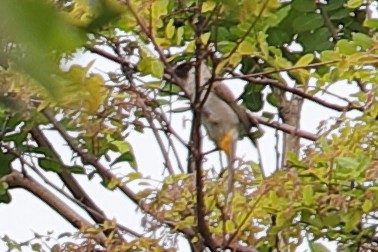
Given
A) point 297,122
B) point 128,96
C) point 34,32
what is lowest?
point 34,32

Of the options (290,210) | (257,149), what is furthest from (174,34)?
(257,149)

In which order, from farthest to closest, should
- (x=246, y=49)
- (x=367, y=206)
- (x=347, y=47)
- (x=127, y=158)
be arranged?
1. (x=127, y=158)
2. (x=347, y=47)
3. (x=367, y=206)
4. (x=246, y=49)

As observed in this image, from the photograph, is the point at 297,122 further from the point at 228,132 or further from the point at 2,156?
the point at 2,156

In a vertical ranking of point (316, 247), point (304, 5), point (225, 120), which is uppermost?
point (304, 5)

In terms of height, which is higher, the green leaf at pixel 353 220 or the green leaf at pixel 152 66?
the green leaf at pixel 152 66

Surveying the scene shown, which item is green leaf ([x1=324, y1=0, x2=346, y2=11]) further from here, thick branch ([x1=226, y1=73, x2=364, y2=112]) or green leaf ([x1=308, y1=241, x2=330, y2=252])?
green leaf ([x1=308, y1=241, x2=330, y2=252])

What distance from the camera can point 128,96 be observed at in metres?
1.77

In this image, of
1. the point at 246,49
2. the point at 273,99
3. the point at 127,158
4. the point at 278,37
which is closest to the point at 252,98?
the point at 273,99

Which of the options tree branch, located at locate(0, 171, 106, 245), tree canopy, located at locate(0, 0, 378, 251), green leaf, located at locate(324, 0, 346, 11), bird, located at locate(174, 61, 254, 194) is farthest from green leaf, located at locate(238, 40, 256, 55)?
tree branch, located at locate(0, 171, 106, 245)

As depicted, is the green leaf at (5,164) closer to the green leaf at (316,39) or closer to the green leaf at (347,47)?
the green leaf at (316,39)

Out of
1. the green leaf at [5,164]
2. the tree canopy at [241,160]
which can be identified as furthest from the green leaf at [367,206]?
the green leaf at [5,164]

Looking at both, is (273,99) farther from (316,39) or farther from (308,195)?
(308,195)

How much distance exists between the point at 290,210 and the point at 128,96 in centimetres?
38

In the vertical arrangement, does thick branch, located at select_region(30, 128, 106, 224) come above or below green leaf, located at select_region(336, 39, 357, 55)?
below
